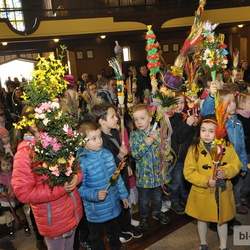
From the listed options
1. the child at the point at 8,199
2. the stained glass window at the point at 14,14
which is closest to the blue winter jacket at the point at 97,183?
the child at the point at 8,199

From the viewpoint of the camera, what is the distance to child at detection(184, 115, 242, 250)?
241 centimetres

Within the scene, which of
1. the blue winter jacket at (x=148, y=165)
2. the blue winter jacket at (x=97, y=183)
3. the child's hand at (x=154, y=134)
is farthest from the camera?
the blue winter jacket at (x=148, y=165)

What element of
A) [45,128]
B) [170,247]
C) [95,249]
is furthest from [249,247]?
[45,128]

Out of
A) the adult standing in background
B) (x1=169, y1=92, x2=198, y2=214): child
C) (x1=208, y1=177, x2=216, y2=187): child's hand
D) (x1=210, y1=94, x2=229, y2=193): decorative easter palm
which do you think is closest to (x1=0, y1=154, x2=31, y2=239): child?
(x1=169, y1=92, x2=198, y2=214): child

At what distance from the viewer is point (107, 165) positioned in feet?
8.04

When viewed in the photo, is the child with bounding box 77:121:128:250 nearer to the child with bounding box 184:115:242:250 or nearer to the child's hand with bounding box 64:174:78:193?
the child's hand with bounding box 64:174:78:193

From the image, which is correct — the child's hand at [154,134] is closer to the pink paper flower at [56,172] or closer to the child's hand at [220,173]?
the child's hand at [220,173]

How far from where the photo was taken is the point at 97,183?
2.42 m

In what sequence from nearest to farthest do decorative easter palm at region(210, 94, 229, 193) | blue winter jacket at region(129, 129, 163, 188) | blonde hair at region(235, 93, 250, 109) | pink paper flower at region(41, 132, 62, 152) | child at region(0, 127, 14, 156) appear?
pink paper flower at region(41, 132, 62, 152), decorative easter palm at region(210, 94, 229, 193), blue winter jacket at region(129, 129, 163, 188), blonde hair at region(235, 93, 250, 109), child at region(0, 127, 14, 156)

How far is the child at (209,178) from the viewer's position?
2412 mm

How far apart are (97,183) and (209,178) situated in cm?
92

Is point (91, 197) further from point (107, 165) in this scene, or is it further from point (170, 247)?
point (170, 247)

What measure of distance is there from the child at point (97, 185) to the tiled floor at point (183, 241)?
0.63 meters

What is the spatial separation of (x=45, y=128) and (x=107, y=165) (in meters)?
0.75
